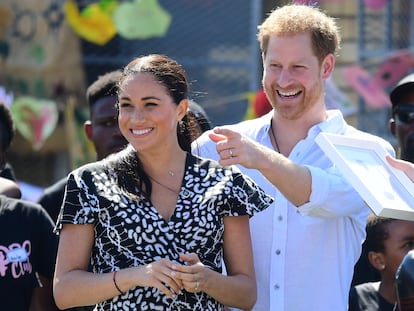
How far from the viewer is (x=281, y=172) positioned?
3936 mm

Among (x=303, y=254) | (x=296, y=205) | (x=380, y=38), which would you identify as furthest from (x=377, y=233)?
(x=380, y=38)

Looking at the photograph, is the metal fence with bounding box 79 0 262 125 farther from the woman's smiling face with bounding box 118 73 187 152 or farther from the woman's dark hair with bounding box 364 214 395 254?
the woman's smiling face with bounding box 118 73 187 152

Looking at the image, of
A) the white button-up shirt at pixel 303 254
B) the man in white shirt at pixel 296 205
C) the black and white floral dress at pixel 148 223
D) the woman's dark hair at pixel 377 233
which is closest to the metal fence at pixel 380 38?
the woman's dark hair at pixel 377 233

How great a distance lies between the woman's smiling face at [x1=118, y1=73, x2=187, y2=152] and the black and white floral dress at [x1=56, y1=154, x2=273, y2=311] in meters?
0.16

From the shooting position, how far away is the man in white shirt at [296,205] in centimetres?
421

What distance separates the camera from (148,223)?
12.4ft

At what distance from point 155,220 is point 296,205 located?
1.86ft

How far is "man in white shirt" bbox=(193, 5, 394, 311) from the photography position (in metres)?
4.21

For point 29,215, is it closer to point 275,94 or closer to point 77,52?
point 275,94

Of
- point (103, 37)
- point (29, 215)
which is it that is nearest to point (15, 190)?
point (29, 215)

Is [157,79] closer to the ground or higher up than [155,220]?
higher up

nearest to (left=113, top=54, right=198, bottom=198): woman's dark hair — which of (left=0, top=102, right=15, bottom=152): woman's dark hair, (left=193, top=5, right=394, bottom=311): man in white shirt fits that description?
(left=193, top=5, right=394, bottom=311): man in white shirt

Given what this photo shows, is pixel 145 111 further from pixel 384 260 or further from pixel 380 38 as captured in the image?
pixel 380 38

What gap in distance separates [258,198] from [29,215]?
3.95ft
